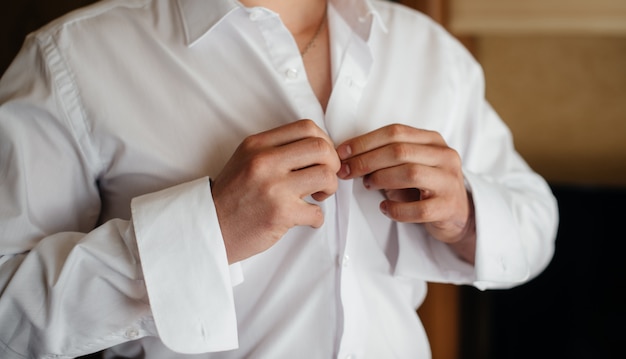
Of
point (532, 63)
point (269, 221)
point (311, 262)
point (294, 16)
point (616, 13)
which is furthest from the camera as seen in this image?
point (532, 63)

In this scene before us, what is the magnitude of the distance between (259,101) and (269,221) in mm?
221

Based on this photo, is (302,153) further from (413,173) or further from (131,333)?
(131,333)

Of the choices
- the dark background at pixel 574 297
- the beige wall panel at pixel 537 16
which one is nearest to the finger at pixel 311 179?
the beige wall panel at pixel 537 16

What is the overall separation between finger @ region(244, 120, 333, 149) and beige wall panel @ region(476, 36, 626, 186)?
43.2 inches

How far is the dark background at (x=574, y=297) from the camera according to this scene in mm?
1536

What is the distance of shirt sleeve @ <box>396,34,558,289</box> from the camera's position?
97 centimetres

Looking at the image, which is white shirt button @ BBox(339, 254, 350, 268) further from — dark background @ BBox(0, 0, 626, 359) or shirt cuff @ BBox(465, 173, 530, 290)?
dark background @ BBox(0, 0, 626, 359)

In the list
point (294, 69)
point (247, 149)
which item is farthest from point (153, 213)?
point (294, 69)

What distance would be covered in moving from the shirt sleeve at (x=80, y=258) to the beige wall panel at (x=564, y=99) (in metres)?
1.17

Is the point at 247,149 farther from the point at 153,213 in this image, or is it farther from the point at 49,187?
the point at 49,187

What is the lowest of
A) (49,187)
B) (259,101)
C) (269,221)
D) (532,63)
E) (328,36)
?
(49,187)

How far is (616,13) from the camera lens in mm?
1395

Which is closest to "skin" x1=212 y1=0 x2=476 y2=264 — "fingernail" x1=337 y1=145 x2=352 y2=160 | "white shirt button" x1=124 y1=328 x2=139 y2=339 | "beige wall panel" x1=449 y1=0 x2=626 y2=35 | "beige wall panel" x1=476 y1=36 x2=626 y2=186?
"fingernail" x1=337 y1=145 x2=352 y2=160

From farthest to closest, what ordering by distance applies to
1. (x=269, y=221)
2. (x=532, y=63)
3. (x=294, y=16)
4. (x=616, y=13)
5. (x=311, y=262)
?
(x=532, y=63), (x=616, y=13), (x=294, y=16), (x=311, y=262), (x=269, y=221)
